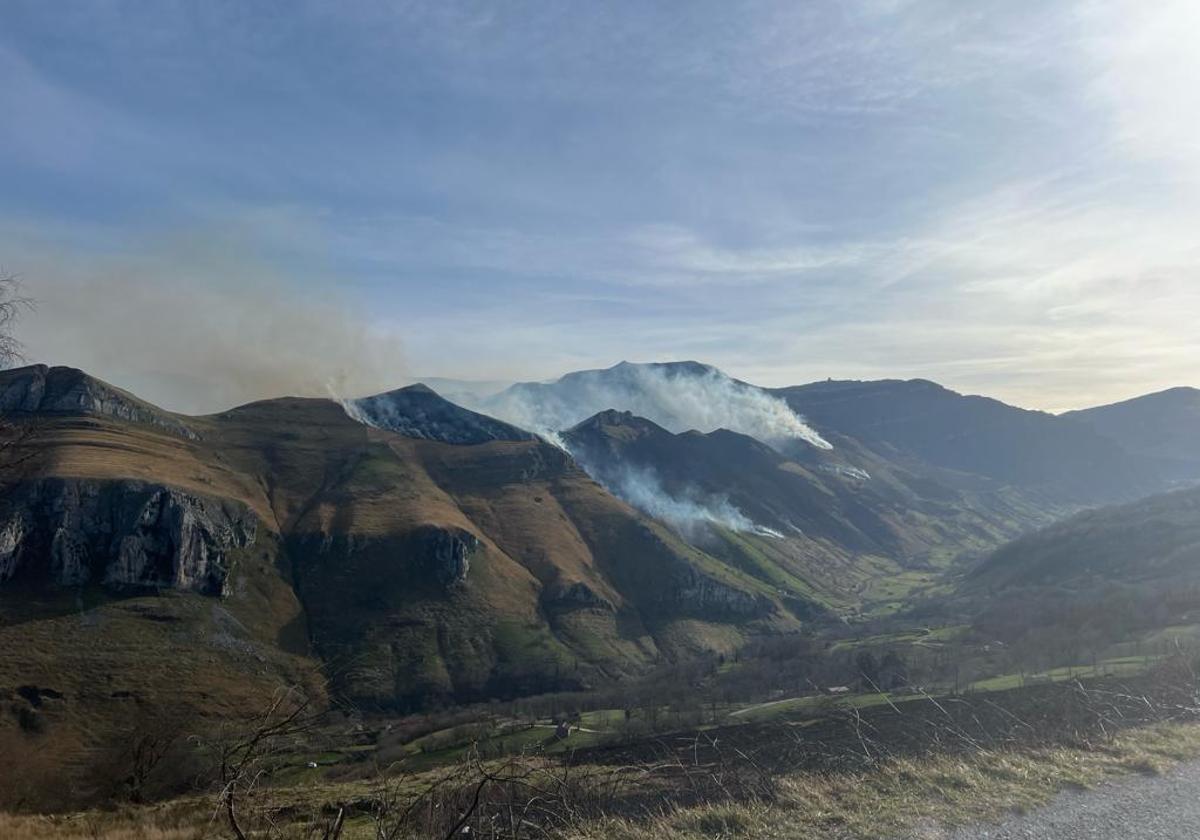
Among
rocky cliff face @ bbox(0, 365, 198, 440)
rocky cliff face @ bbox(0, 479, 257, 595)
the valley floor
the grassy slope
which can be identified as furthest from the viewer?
rocky cliff face @ bbox(0, 365, 198, 440)

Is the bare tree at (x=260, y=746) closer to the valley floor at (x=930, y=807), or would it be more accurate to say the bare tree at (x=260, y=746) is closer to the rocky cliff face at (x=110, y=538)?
the valley floor at (x=930, y=807)

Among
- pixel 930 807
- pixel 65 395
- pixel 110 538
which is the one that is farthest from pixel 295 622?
pixel 930 807

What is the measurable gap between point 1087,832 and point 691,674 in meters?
146

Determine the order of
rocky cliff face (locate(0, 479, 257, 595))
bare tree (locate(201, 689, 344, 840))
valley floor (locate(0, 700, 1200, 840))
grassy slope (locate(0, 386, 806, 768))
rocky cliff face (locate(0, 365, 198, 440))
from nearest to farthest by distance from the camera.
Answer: bare tree (locate(201, 689, 344, 840))
valley floor (locate(0, 700, 1200, 840))
grassy slope (locate(0, 386, 806, 768))
rocky cliff face (locate(0, 479, 257, 595))
rocky cliff face (locate(0, 365, 198, 440))

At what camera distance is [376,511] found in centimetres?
19700

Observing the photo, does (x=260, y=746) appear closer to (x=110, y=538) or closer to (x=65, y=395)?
(x=110, y=538)

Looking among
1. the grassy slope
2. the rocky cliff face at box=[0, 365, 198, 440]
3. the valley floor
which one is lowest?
the grassy slope

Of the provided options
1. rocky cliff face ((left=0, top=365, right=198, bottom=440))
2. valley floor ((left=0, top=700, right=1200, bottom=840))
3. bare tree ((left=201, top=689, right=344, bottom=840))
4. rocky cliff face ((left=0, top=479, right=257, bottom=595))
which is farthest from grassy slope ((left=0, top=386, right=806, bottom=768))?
bare tree ((left=201, top=689, right=344, bottom=840))

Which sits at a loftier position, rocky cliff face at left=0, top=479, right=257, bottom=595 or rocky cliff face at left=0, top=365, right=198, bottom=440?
rocky cliff face at left=0, top=365, right=198, bottom=440

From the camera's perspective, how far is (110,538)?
5699 inches

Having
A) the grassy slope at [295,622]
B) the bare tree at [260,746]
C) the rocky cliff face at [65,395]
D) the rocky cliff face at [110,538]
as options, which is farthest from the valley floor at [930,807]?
the rocky cliff face at [65,395]

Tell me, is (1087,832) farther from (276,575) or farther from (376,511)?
(376,511)

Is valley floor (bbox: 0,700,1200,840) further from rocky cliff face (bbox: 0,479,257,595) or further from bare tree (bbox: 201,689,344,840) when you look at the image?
rocky cliff face (bbox: 0,479,257,595)

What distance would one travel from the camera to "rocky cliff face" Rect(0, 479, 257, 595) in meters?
137
